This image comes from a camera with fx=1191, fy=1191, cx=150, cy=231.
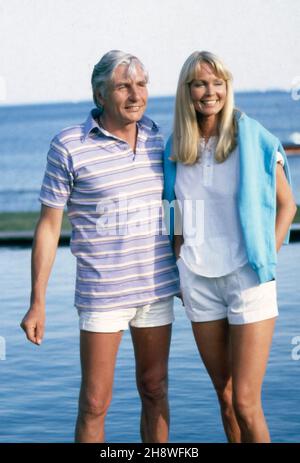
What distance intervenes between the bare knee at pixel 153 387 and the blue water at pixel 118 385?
93 cm

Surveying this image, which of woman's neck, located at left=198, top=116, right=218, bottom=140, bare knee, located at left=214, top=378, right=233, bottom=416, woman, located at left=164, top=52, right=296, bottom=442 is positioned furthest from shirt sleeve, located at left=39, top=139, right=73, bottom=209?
bare knee, located at left=214, top=378, right=233, bottom=416

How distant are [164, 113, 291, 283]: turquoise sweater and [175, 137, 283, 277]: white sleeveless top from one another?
4cm

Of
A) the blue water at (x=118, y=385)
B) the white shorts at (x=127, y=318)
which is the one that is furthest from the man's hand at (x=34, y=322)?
the blue water at (x=118, y=385)

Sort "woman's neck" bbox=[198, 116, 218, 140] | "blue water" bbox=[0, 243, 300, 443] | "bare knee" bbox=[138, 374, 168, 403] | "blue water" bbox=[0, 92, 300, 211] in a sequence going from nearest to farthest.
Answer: "woman's neck" bbox=[198, 116, 218, 140] → "bare knee" bbox=[138, 374, 168, 403] → "blue water" bbox=[0, 243, 300, 443] → "blue water" bbox=[0, 92, 300, 211]

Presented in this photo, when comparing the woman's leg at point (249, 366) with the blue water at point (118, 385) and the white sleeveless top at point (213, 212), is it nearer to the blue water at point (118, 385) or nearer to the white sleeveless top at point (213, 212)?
the white sleeveless top at point (213, 212)

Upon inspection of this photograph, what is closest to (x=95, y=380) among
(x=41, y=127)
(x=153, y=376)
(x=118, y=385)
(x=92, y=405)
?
(x=92, y=405)

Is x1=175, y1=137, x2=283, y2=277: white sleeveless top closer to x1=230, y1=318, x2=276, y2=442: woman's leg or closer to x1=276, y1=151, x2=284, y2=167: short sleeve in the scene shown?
x1=276, y1=151, x2=284, y2=167: short sleeve

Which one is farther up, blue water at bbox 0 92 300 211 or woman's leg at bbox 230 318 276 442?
woman's leg at bbox 230 318 276 442

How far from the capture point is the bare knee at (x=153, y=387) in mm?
3400

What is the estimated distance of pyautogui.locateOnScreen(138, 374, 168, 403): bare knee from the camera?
340 centimetres

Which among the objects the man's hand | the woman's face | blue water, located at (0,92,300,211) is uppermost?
the woman's face

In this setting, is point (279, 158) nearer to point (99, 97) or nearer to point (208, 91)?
point (208, 91)

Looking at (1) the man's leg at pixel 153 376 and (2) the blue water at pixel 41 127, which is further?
(2) the blue water at pixel 41 127
